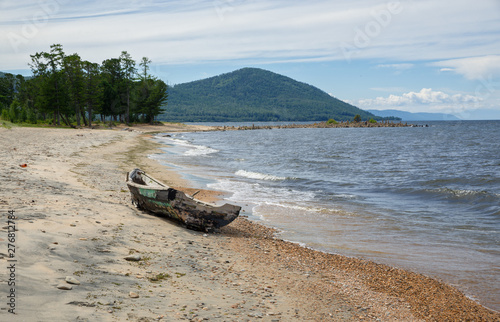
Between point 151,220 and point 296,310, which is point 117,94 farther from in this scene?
point 296,310

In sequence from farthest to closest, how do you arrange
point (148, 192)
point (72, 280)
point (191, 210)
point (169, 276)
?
point (148, 192) → point (191, 210) → point (169, 276) → point (72, 280)

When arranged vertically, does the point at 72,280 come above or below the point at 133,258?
above

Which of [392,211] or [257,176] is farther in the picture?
[257,176]

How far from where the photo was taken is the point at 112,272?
648 centimetres

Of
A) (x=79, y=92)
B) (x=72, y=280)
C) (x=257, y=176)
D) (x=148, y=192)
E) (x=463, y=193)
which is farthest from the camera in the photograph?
(x=79, y=92)

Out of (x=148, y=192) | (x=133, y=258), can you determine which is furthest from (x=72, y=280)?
(x=148, y=192)

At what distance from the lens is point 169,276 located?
6.93 m

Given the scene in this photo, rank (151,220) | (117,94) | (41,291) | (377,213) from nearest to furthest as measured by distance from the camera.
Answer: (41,291)
(151,220)
(377,213)
(117,94)

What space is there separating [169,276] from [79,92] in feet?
216

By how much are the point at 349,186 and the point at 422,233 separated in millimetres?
9851

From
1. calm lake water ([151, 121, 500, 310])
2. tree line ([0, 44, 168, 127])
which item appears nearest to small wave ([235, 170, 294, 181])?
calm lake water ([151, 121, 500, 310])

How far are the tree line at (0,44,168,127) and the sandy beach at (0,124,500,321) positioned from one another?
51658 millimetres

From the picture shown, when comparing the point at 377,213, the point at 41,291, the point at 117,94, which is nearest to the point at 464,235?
the point at 377,213

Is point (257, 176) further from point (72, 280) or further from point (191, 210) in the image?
point (72, 280)
